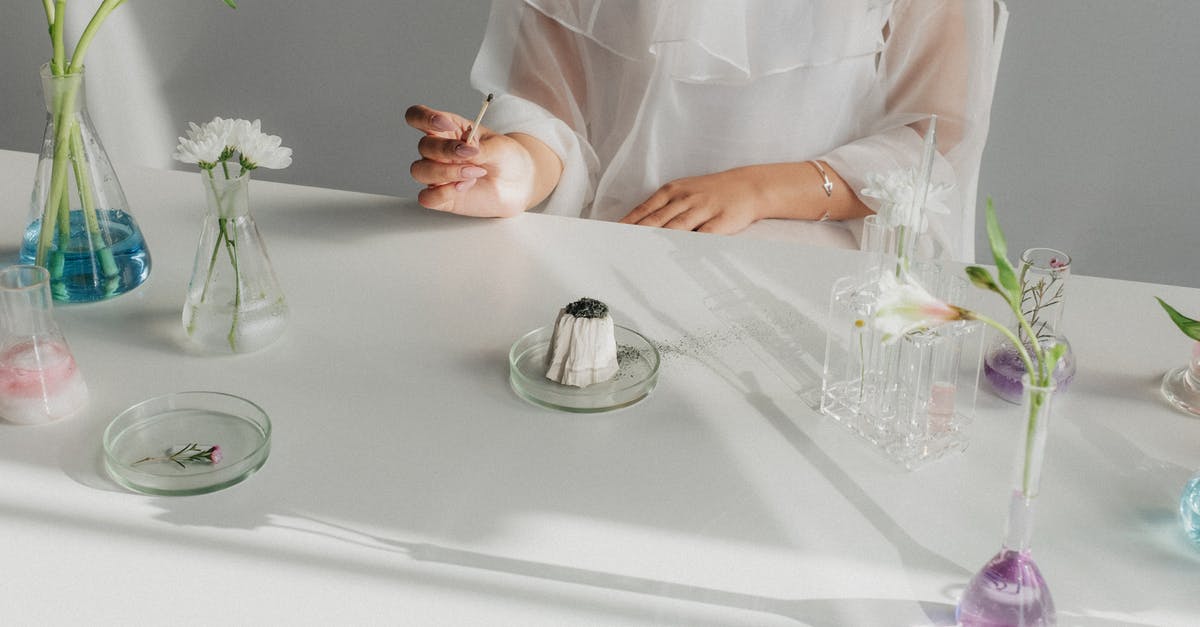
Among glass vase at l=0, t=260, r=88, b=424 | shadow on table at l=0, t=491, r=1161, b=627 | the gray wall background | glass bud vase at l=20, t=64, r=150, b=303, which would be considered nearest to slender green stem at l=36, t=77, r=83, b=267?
glass bud vase at l=20, t=64, r=150, b=303

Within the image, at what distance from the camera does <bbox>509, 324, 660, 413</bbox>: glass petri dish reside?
0.89m

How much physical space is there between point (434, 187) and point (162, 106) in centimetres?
157

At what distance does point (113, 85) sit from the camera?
2441 mm

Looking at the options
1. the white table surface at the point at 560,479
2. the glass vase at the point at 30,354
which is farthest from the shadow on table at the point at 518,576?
the glass vase at the point at 30,354

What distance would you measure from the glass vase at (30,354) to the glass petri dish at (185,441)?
58 mm

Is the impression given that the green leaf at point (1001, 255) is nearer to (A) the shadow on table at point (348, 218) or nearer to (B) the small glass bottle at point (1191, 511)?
(B) the small glass bottle at point (1191, 511)

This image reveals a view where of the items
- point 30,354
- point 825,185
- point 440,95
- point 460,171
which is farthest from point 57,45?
point 440,95

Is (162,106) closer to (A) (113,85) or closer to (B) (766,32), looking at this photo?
(A) (113,85)

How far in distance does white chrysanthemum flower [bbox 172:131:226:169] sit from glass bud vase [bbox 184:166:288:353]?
0.14ft

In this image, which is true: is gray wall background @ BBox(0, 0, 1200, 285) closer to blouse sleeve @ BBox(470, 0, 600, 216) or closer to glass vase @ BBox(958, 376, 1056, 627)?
blouse sleeve @ BBox(470, 0, 600, 216)

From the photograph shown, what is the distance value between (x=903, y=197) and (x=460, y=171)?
484 mm

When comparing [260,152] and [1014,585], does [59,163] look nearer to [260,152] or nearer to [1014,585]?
[260,152]

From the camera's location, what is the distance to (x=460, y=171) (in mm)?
1120

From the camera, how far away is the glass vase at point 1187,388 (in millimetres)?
892
